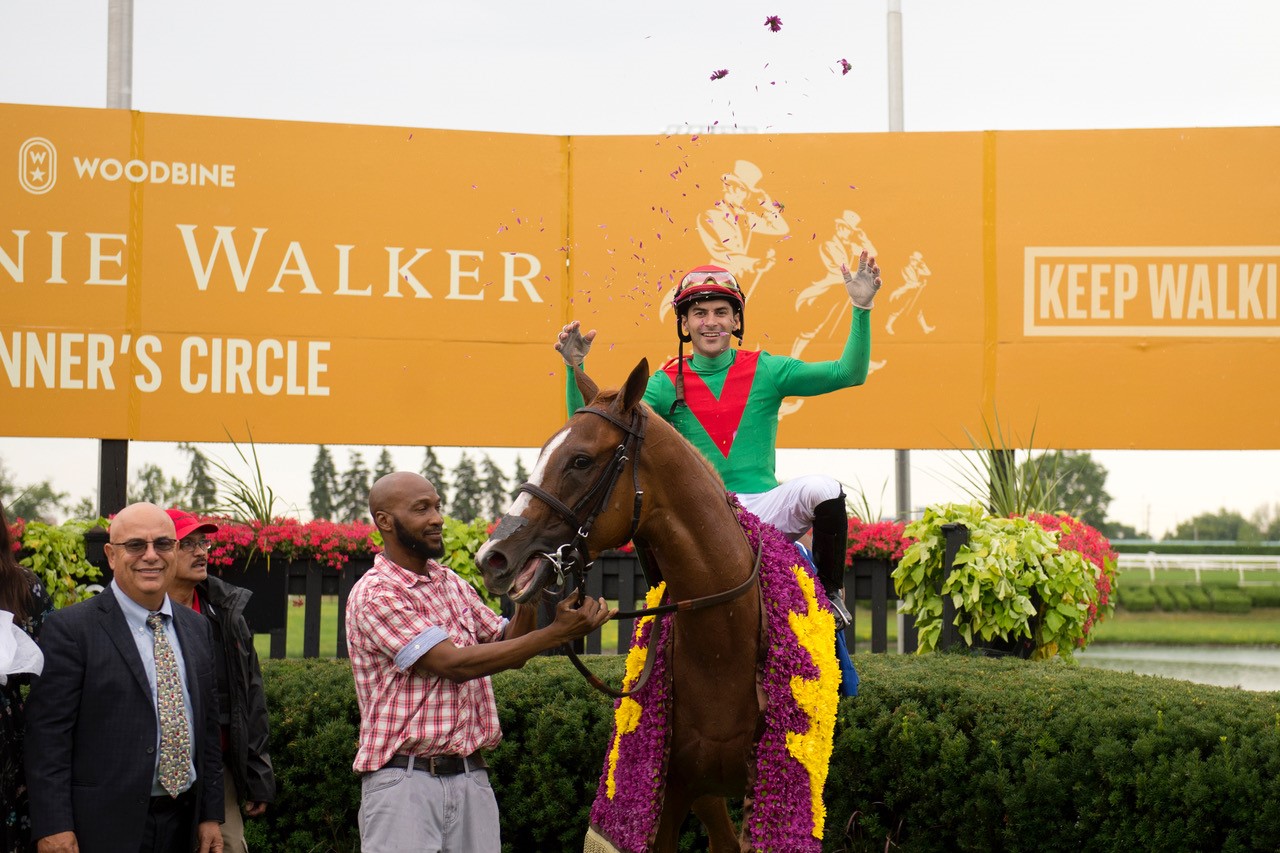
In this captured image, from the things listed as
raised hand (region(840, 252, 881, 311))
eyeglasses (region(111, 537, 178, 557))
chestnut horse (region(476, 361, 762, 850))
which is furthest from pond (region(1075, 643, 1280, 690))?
eyeglasses (region(111, 537, 178, 557))

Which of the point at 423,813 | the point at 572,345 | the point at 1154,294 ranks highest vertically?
the point at 1154,294

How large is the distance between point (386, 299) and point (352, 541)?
2415mm

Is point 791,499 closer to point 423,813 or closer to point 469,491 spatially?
point 423,813

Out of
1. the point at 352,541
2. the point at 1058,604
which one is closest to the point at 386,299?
the point at 352,541

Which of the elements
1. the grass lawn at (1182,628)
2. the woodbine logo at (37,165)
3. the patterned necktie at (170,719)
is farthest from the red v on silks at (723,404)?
the grass lawn at (1182,628)

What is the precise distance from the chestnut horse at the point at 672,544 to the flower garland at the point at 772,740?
69mm

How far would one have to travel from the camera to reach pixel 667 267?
9570 mm

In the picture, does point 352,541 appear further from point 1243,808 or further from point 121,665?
point 1243,808

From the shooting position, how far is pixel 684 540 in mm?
3793

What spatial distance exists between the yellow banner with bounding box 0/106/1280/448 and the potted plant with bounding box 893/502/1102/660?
1.87 m

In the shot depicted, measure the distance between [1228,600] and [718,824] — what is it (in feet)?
78.9

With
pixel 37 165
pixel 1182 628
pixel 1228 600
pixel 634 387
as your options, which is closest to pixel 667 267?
pixel 37 165

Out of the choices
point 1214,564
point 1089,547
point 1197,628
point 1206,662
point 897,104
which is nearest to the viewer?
point 1089,547

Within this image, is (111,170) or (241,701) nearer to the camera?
(241,701)
